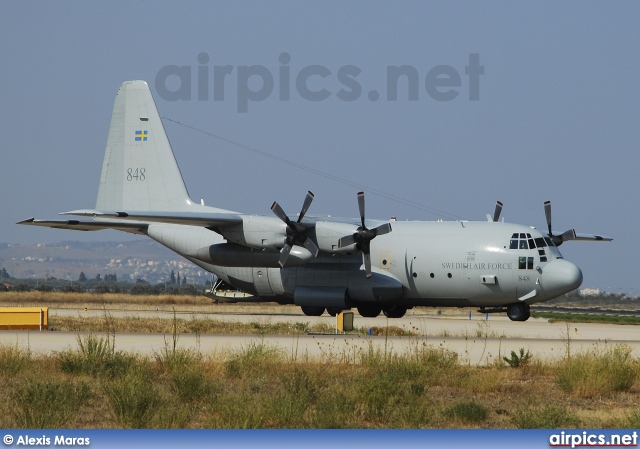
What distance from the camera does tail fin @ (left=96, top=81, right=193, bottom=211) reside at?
49438 millimetres

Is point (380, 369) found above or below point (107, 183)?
below

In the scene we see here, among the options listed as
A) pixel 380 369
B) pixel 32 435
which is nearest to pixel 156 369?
pixel 380 369

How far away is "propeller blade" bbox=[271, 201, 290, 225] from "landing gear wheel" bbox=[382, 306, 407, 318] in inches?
331

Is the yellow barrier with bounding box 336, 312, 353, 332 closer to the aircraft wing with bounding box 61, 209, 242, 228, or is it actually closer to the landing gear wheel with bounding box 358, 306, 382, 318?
the aircraft wing with bounding box 61, 209, 242, 228

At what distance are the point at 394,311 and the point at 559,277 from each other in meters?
8.98

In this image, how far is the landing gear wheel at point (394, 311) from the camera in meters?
45.7

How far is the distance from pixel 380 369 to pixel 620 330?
22889mm

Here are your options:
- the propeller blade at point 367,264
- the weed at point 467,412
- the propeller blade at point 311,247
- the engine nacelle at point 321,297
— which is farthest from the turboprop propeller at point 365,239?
the weed at point 467,412

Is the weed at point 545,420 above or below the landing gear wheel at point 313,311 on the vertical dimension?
below

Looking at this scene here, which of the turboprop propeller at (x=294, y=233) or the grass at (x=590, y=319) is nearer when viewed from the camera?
the turboprop propeller at (x=294, y=233)

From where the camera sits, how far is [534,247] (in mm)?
40656

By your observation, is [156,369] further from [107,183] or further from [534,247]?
[107,183]

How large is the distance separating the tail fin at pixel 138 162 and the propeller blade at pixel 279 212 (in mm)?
10441

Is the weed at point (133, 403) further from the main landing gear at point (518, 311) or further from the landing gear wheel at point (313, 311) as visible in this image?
the landing gear wheel at point (313, 311)
